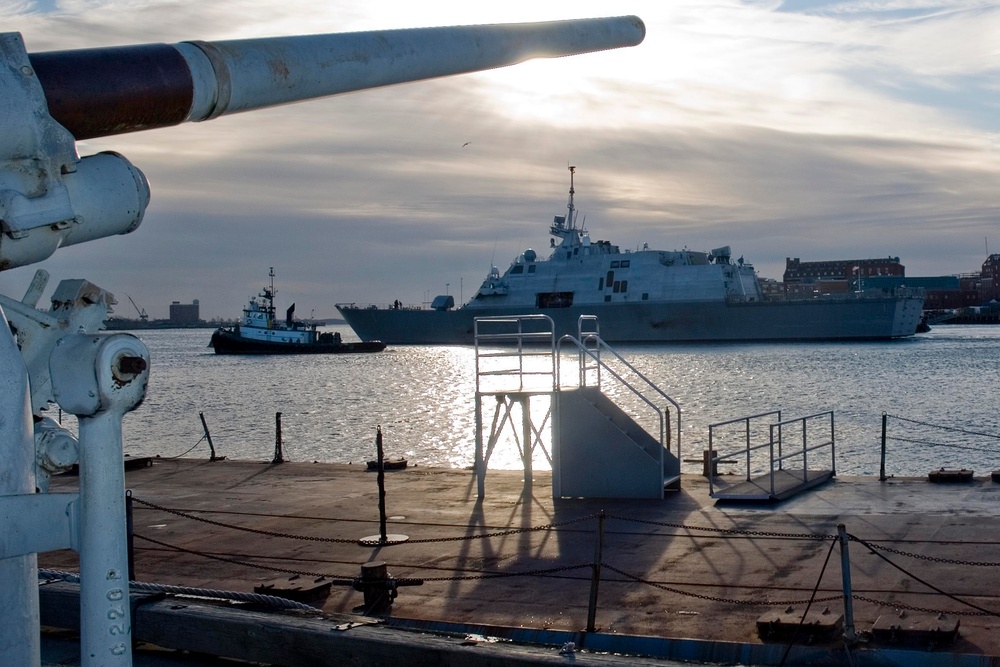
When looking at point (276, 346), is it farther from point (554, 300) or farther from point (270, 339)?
point (554, 300)

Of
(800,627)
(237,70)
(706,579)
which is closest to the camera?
(237,70)

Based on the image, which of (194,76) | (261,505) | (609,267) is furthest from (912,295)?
(194,76)

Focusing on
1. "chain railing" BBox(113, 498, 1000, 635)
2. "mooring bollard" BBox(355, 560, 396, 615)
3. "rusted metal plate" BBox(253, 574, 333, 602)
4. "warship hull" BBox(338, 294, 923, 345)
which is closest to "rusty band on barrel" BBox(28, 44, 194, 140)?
"chain railing" BBox(113, 498, 1000, 635)

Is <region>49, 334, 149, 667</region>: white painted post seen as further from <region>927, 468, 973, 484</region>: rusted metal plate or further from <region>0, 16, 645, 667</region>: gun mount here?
<region>927, 468, 973, 484</region>: rusted metal plate

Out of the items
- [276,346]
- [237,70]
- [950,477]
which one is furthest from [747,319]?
[237,70]

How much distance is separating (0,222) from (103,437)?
67cm

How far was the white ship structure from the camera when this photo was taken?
94.0 m

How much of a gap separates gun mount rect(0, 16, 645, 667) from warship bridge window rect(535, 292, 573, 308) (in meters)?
92.0

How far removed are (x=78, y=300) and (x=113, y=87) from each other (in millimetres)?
679

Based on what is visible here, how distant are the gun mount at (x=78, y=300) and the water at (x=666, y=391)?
82.9 ft

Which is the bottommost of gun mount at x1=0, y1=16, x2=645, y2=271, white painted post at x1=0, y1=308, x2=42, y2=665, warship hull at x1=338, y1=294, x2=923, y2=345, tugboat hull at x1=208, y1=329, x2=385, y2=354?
tugboat hull at x1=208, y1=329, x2=385, y2=354

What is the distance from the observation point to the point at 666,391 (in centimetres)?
5456

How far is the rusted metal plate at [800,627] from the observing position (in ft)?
22.2

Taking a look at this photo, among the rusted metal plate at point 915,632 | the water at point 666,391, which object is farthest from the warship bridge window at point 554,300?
the rusted metal plate at point 915,632
